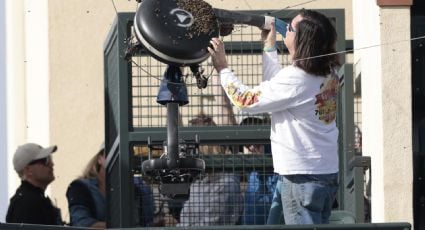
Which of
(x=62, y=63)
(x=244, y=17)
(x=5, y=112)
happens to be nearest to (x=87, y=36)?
(x=62, y=63)

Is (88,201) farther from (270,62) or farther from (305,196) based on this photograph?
(305,196)

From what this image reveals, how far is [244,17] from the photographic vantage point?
805cm

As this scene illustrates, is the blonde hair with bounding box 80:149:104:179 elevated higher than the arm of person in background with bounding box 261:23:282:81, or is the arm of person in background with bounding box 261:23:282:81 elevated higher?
the arm of person in background with bounding box 261:23:282:81

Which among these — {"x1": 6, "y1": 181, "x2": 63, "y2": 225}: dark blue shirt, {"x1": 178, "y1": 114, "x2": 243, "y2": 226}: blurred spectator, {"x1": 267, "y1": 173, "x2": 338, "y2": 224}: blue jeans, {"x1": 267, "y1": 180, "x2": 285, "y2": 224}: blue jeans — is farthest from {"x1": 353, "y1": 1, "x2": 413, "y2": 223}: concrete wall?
{"x1": 6, "y1": 181, "x2": 63, "y2": 225}: dark blue shirt

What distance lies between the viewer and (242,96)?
301 inches

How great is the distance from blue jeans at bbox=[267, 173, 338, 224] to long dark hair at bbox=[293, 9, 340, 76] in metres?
0.54

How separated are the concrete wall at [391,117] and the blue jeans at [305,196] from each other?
4.73ft

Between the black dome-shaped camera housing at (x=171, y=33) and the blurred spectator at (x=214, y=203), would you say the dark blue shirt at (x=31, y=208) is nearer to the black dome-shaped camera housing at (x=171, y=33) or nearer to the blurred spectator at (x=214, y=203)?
the blurred spectator at (x=214, y=203)

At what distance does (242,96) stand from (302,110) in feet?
1.01

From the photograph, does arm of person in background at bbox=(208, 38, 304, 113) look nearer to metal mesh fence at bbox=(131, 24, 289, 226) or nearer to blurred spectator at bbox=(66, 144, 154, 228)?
metal mesh fence at bbox=(131, 24, 289, 226)

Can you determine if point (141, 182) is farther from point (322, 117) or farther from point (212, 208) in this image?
point (322, 117)

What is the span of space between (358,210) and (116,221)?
1.54m

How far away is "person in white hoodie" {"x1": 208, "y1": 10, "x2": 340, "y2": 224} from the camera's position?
7594 mm

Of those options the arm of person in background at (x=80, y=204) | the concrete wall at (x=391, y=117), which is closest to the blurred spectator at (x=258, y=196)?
the concrete wall at (x=391, y=117)
